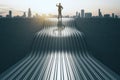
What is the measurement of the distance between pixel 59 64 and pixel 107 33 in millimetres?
17268

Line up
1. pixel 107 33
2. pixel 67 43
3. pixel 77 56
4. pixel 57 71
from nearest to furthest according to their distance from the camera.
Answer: pixel 57 71
pixel 77 56
pixel 67 43
pixel 107 33

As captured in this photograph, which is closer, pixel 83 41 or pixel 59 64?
pixel 59 64

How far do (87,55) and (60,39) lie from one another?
7443 millimetres

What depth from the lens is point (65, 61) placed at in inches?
1052

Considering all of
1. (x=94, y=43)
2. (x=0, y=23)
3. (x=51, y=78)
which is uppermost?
(x=0, y=23)

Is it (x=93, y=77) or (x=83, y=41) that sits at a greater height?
(x=83, y=41)

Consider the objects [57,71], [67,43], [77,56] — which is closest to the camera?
[57,71]

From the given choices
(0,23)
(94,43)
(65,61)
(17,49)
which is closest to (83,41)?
(94,43)

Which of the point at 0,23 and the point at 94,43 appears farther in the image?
the point at 0,23

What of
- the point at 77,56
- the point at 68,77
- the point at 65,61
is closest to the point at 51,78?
the point at 68,77

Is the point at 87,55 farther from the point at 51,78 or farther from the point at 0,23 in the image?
the point at 0,23

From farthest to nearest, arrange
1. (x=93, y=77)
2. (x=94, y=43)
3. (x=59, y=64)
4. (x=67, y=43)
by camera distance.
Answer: (x=94, y=43), (x=67, y=43), (x=59, y=64), (x=93, y=77)

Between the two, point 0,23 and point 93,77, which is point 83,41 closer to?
point 93,77

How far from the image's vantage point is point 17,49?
3453 centimetres
